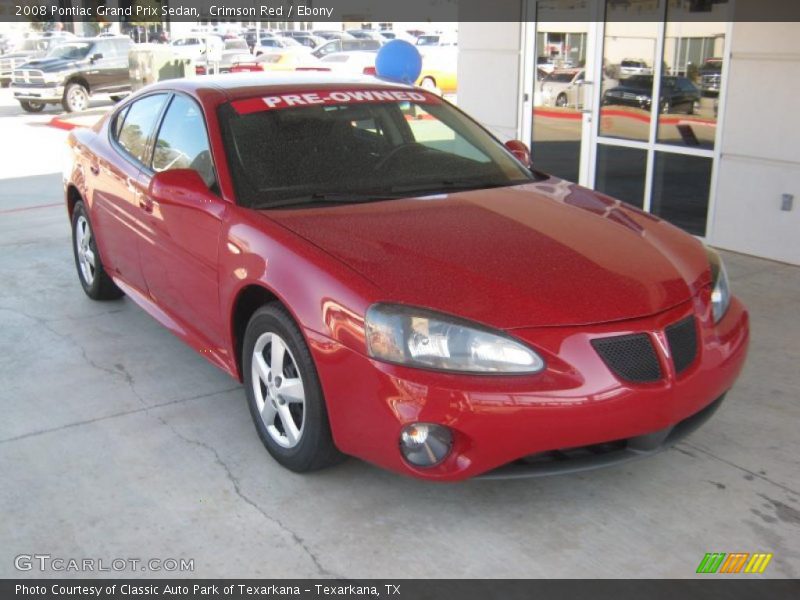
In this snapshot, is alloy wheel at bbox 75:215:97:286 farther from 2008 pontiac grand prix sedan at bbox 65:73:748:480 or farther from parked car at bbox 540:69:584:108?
parked car at bbox 540:69:584:108

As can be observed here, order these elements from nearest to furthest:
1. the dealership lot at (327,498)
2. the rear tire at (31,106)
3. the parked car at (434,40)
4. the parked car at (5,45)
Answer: the dealership lot at (327,498), the rear tire at (31,106), the parked car at (434,40), the parked car at (5,45)

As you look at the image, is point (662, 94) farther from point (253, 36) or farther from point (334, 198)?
point (253, 36)

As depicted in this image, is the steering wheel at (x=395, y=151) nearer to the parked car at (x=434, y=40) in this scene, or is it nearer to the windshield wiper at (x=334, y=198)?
the windshield wiper at (x=334, y=198)

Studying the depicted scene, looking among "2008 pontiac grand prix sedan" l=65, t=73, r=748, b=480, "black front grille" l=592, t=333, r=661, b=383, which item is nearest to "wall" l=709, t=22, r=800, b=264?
"2008 pontiac grand prix sedan" l=65, t=73, r=748, b=480

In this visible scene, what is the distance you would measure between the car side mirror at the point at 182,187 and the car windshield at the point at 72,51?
17.8 metres

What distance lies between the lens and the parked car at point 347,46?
2814 cm

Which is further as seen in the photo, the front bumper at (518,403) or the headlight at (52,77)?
the headlight at (52,77)

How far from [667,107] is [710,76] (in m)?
0.46

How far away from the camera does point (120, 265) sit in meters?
5.10

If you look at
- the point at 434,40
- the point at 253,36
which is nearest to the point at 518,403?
the point at 434,40

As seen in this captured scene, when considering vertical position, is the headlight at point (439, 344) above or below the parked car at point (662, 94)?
below

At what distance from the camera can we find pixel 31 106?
20.0 m

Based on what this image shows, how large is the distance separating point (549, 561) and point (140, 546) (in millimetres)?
1447
